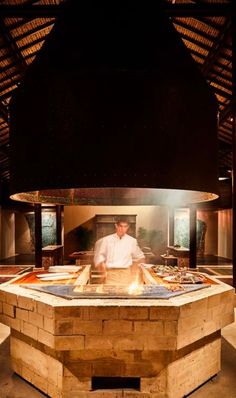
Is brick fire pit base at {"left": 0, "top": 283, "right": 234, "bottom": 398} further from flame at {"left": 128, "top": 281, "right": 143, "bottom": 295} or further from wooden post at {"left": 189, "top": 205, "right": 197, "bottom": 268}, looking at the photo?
wooden post at {"left": 189, "top": 205, "right": 197, "bottom": 268}

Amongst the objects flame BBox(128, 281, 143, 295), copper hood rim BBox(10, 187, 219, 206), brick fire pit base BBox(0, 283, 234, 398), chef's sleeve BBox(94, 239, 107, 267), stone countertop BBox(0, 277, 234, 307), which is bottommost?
brick fire pit base BBox(0, 283, 234, 398)

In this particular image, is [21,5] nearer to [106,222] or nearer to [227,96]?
[227,96]

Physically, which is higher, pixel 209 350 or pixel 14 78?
pixel 14 78

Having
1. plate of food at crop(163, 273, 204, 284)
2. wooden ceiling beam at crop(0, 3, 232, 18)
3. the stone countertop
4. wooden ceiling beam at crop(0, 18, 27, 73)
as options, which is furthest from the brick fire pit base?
wooden ceiling beam at crop(0, 18, 27, 73)

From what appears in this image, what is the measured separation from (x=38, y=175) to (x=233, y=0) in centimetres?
562

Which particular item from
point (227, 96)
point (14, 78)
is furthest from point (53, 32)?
point (227, 96)

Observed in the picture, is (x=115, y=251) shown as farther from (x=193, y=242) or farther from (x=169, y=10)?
(x=193, y=242)

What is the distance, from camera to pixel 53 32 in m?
3.53

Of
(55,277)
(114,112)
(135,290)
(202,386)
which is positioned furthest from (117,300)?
(114,112)

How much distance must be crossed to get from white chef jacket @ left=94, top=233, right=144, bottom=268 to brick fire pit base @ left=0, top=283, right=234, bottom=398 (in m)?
2.02

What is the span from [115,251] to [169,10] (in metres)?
4.52

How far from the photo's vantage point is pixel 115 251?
5680 mm

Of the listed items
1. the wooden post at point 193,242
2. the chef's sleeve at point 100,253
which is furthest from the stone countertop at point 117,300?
the wooden post at point 193,242

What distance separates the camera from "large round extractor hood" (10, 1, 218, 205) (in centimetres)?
296
